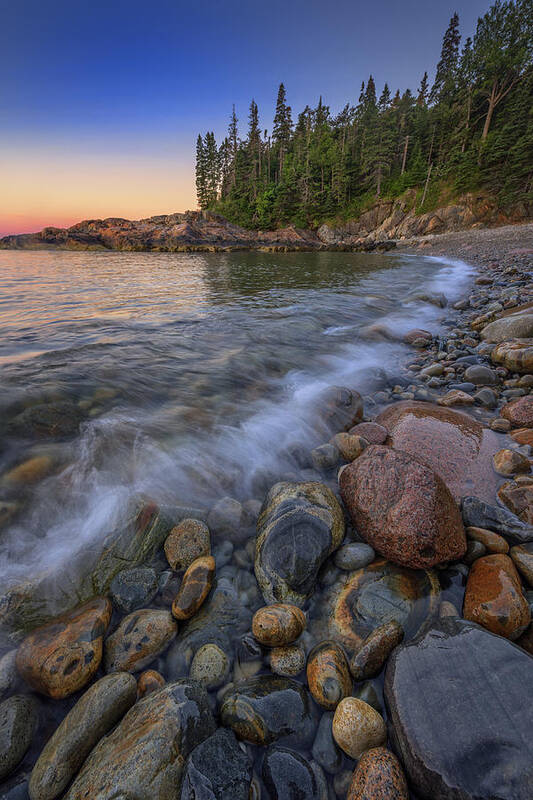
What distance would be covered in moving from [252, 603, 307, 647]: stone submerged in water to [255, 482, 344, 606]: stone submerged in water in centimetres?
19

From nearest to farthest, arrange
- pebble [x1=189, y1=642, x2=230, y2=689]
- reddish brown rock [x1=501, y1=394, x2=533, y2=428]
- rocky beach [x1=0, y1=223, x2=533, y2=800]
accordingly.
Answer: rocky beach [x1=0, y1=223, x2=533, y2=800] → pebble [x1=189, y1=642, x2=230, y2=689] → reddish brown rock [x1=501, y1=394, x2=533, y2=428]

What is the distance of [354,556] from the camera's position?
7.74 ft

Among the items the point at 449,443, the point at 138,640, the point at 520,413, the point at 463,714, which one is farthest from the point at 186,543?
the point at 520,413

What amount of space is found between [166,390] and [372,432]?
133 inches

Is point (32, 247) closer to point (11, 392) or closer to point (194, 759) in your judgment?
point (11, 392)

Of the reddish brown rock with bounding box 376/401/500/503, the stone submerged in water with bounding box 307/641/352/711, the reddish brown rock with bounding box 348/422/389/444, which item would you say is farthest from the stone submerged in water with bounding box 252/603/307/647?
the reddish brown rock with bounding box 348/422/389/444

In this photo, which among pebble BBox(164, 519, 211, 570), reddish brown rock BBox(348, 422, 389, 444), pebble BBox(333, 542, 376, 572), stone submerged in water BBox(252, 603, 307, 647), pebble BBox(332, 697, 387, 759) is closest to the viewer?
pebble BBox(332, 697, 387, 759)

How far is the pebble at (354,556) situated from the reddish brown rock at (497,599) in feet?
2.03

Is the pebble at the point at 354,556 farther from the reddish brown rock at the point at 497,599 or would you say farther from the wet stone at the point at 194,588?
the wet stone at the point at 194,588

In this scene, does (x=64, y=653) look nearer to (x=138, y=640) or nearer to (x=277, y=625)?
(x=138, y=640)

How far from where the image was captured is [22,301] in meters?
12.1

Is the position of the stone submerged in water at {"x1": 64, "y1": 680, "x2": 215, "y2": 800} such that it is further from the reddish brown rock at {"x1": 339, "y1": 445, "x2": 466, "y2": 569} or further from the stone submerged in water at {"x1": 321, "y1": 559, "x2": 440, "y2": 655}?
the reddish brown rock at {"x1": 339, "y1": 445, "x2": 466, "y2": 569}

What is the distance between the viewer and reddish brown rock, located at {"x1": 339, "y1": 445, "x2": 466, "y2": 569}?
2.23m

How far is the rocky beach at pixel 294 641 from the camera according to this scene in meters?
1.37
